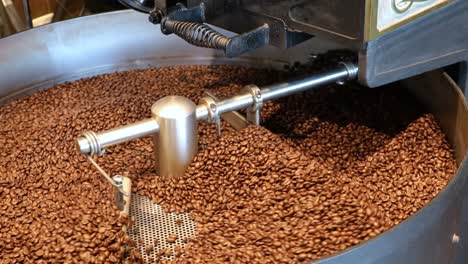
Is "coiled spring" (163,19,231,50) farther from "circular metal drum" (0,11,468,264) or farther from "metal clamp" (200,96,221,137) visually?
"circular metal drum" (0,11,468,264)

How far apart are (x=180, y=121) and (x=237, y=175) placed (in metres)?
0.19

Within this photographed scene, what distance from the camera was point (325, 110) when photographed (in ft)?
6.30

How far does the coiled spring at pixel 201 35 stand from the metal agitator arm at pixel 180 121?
146 mm

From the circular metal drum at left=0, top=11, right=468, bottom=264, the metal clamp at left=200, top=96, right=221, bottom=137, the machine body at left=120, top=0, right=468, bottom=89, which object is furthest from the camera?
the circular metal drum at left=0, top=11, right=468, bottom=264

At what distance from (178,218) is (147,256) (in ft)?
0.46

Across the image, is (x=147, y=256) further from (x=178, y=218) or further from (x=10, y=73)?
(x=10, y=73)

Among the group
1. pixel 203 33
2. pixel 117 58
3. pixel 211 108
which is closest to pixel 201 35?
pixel 203 33

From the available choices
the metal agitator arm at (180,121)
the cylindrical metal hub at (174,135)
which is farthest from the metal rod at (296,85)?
the cylindrical metal hub at (174,135)

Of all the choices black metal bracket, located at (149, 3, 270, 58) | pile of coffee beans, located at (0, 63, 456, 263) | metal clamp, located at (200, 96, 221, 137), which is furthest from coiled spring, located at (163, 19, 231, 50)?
pile of coffee beans, located at (0, 63, 456, 263)

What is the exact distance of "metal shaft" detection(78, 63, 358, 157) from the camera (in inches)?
56.6

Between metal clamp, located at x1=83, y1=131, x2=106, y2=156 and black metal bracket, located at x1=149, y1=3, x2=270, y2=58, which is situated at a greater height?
black metal bracket, located at x1=149, y1=3, x2=270, y2=58

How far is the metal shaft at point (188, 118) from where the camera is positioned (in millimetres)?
1438

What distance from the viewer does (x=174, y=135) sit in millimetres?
1535

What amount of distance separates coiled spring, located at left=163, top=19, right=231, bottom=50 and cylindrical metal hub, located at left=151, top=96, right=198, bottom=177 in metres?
0.15
